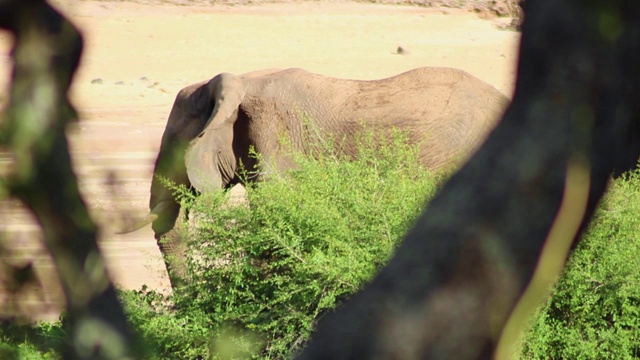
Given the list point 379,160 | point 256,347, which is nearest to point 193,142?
point 379,160

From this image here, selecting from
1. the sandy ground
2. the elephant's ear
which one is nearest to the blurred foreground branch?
the elephant's ear

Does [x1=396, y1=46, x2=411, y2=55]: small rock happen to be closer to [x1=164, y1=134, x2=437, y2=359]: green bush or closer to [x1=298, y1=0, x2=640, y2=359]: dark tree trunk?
[x1=164, y1=134, x2=437, y2=359]: green bush

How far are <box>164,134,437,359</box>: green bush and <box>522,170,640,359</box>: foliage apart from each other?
710 millimetres

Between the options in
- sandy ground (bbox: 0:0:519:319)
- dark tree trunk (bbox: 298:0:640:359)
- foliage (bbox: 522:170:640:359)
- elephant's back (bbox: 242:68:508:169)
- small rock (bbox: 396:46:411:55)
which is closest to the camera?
dark tree trunk (bbox: 298:0:640:359)

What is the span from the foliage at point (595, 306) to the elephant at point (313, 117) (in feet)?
6.19

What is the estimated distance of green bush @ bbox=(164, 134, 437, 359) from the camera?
448 cm

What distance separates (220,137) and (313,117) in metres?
0.65

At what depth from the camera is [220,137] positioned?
23.5ft

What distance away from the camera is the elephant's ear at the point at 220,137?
23.1ft

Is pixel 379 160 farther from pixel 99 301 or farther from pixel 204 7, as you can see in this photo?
pixel 204 7

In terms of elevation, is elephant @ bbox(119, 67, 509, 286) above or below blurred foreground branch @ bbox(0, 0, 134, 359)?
below

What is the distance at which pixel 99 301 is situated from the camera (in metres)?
1.11

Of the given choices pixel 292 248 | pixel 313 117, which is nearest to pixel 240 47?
pixel 313 117

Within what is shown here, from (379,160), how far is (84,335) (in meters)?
4.46
